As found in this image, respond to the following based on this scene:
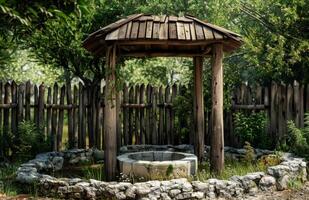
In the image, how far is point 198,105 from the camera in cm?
1108

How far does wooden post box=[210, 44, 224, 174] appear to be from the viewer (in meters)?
8.84

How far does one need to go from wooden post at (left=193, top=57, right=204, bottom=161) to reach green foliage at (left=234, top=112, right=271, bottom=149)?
1.44 m

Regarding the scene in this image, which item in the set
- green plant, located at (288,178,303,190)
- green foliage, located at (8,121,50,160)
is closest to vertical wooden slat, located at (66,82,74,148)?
green foliage, located at (8,121,50,160)

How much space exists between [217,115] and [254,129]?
362cm

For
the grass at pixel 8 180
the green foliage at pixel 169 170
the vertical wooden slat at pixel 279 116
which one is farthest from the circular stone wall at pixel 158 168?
the vertical wooden slat at pixel 279 116

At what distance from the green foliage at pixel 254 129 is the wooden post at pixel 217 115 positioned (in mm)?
3286

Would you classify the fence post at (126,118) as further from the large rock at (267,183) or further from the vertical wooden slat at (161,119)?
the large rock at (267,183)

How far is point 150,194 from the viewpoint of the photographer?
7.51m

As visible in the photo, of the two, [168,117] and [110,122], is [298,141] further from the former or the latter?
[110,122]

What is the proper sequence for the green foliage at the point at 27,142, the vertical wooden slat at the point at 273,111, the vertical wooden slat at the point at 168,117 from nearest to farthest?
the green foliage at the point at 27,142 < the vertical wooden slat at the point at 273,111 < the vertical wooden slat at the point at 168,117

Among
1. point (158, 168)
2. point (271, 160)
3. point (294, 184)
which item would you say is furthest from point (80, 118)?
point (294, 184)

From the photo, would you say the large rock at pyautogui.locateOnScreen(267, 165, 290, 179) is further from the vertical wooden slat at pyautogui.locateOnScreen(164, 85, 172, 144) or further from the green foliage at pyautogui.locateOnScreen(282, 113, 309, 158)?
the vertical wooden slat at pyautogui.locateOnScreen(164, 85, 172, 144)

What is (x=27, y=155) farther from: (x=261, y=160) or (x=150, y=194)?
(x=261, y=160)

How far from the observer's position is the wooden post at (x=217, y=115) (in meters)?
8.84
